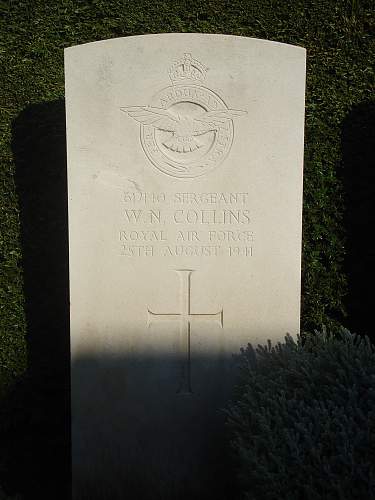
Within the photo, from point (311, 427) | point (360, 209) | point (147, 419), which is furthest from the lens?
point (360, 209)

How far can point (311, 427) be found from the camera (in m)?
2.26

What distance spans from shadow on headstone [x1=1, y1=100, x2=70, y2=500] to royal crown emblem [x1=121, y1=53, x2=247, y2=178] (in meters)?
1.23

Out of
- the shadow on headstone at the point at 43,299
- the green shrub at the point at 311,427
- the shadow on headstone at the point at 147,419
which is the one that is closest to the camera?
the green shrub at the point at 311,427

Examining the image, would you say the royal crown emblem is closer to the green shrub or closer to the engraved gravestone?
the engraved gravestone

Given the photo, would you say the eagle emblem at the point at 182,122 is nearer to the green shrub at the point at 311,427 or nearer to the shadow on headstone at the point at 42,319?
the shadow on headstone at the point at 42,319

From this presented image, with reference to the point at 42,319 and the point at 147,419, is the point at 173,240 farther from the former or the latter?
the point at 42,319

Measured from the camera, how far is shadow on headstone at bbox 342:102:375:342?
152 inches

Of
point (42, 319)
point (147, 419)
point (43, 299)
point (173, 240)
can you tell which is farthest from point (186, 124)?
point (42, 319)

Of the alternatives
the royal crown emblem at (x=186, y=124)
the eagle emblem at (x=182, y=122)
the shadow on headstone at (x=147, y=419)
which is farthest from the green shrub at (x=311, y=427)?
the eagle emblem at (x=182, y=122)

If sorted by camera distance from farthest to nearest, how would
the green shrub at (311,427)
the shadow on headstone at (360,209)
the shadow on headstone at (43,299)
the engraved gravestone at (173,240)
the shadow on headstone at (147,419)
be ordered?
1. the shadow on headstone at (43,299)
2. the shadow on headstone at (360,209)
3. the shadow on headstone at (147,419)
4. the engraved gravestone at (173,240)
5. the green shrub at (311,427)

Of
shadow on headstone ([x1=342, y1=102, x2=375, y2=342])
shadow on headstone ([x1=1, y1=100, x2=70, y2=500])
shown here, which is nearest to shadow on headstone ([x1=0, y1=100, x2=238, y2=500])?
shadow on headstone ([x1=1, y1=100, x2=70, y2=500])

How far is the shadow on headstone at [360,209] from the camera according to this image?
385 centimetres

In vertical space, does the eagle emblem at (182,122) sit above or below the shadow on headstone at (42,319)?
above

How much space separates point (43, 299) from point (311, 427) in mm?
2496
